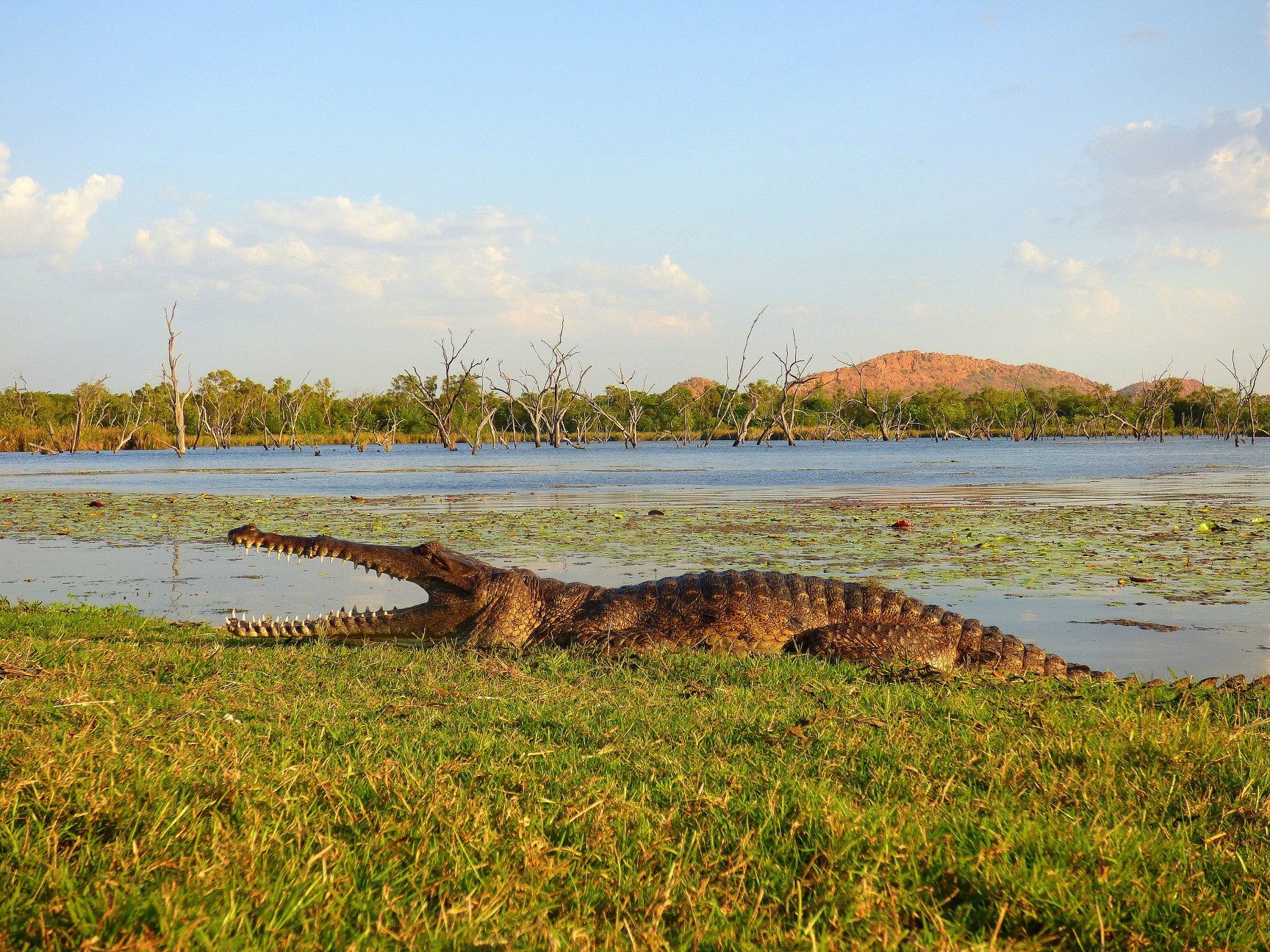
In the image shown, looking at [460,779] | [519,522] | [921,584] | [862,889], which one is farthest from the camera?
[519,522]

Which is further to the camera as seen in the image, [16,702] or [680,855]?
[16,702]

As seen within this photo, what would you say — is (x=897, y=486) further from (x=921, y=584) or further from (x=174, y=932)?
(x=174, y=932)

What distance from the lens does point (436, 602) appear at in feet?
21.0

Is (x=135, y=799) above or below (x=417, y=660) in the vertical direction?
above

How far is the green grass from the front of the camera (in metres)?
2.02

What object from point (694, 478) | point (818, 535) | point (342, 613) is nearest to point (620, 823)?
point (342, 613)

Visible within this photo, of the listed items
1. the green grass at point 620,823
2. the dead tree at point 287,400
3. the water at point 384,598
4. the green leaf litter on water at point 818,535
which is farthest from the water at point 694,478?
the dead tree at point 287,400

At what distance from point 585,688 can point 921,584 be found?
507 cm

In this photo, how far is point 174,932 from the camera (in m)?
1.81

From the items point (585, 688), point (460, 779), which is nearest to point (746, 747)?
point (460, 779)

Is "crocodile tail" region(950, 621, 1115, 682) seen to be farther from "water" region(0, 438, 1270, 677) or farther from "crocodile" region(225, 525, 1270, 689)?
"water" region(0, 438, 1270, 677)

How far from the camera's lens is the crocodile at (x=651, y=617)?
6.10 meters

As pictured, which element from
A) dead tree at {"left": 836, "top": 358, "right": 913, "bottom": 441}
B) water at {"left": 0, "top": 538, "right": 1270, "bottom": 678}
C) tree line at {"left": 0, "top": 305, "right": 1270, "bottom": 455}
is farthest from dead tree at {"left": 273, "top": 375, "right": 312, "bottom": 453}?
water at {"left": 0, "top": 538, "right": 1270, "bottom": 678}

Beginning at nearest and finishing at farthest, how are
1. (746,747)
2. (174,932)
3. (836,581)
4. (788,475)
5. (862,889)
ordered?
1. (174,932)
2. (862,889)
3. (746,747)
4. (836,581)
5. (788,475)
